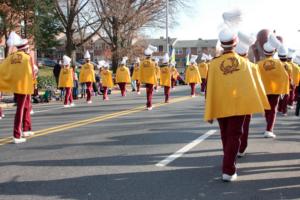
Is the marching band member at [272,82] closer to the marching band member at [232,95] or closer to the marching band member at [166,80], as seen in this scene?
the marching band member at [232,95]

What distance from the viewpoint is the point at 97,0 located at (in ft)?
129

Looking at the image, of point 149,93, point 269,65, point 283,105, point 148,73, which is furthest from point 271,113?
point 148,73

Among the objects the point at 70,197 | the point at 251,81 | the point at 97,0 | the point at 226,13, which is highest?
the point at 97,0

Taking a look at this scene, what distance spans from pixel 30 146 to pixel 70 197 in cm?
368

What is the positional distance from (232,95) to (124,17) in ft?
114

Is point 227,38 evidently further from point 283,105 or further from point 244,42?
point 283,105

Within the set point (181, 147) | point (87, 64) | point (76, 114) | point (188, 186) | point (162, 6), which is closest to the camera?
point (188, 186)

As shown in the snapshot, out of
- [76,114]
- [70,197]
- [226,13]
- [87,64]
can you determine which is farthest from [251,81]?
[87,64]

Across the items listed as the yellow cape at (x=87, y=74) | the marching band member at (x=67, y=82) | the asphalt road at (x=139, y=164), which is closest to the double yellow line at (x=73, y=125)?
the asphalt road at (x=139, y=164)

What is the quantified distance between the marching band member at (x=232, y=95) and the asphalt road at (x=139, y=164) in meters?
0.44

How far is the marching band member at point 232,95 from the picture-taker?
20.5ft

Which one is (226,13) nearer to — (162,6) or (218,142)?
(218,142)

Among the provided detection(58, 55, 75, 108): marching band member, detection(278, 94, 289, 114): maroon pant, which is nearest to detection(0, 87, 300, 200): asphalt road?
detection(278, 94, 289, 114): maroon pant

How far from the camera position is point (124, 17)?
40.2 metres
